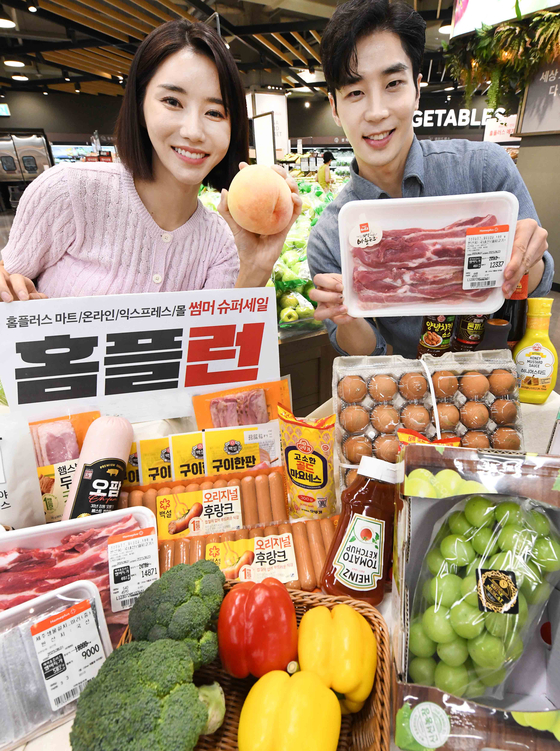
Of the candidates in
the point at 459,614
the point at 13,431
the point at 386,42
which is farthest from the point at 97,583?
the point at 386,42

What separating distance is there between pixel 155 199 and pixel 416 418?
136 centimetres

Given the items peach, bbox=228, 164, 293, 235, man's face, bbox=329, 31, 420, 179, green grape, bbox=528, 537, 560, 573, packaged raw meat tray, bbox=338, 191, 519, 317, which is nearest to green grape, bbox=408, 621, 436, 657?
green grape, bbox=528, 537, 560, 573

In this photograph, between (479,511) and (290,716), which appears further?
(479,511)

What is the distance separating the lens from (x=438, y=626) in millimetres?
772

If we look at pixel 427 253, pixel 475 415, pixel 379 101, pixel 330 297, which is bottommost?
pixel 475 415

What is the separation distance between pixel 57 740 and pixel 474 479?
94 centimetres

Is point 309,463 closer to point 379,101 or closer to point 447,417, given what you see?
point 447,417

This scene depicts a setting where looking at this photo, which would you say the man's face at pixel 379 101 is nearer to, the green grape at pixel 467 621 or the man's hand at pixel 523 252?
the man's hand at pixel 523 252

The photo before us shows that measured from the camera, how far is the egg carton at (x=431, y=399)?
120 centimetres

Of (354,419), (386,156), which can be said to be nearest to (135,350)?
(354,419)

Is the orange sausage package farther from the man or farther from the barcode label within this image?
the barcode label

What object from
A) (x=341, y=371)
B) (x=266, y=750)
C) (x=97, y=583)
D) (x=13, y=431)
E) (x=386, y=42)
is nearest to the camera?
(x=266, y=750)

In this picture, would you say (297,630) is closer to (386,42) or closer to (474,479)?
(474,479)

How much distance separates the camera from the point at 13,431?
1156 mm
